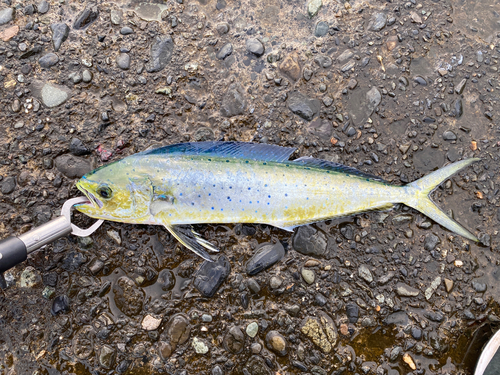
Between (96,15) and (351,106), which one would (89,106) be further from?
Result: (351,106)

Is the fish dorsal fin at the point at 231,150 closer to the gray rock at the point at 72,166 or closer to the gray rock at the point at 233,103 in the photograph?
the gray rock at the point at 233,103

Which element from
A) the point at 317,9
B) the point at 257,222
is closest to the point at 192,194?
the point at 257,222

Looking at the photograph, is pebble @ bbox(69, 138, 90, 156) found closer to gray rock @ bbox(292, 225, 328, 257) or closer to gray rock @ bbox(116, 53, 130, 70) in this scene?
gray rock @ bbox(116, 53, 130, 70)

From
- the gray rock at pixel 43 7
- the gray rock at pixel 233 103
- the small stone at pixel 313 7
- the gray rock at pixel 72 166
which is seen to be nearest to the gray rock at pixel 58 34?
the gray rock at pixel 43 7

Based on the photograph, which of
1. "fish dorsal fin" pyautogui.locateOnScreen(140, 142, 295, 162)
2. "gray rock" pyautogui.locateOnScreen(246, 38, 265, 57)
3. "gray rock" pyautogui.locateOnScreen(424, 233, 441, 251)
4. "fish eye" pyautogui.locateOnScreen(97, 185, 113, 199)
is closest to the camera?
"fish eye" pyautogui.locateOnScreen(97, 185, 113, 199)

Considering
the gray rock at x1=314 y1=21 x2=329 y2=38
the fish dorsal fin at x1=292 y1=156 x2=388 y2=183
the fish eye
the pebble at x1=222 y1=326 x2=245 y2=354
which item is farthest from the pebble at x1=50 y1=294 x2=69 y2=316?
the gray rock at x1=314 y1=21 x2=329 y2=38

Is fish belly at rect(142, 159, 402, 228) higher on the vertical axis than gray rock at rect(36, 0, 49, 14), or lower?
lower

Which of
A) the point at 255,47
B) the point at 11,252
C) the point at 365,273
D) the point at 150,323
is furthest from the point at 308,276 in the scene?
the point at 11,252
